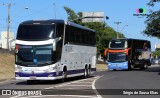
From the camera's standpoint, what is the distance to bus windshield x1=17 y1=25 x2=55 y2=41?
26.4 metres

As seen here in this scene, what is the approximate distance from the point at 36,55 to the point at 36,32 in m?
1.46

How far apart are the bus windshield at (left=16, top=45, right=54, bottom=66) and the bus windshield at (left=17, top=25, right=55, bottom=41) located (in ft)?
1.88

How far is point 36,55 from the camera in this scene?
2617cm

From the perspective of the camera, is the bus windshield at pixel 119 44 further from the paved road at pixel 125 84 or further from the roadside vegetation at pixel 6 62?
the paved road at pixel 125 84

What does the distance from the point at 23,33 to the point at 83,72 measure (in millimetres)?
8083

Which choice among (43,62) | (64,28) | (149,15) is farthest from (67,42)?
(149,15)

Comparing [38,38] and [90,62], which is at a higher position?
[38,38]

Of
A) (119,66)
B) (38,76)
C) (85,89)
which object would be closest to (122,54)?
(119,66)

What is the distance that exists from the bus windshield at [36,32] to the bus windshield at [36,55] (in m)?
0.57

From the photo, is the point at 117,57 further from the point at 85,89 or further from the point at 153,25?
the point at 85,89

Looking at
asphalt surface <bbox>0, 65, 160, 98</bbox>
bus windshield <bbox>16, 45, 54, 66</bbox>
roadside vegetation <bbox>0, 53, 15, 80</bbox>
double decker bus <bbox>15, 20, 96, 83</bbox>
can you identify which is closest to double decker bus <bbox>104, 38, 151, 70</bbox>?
roadside vegetation <bbox>0, 53, 15, 80</bbox>

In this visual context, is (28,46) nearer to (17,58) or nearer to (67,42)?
(17,58)

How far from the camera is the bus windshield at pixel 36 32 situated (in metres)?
26.4

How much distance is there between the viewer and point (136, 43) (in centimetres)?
5934
